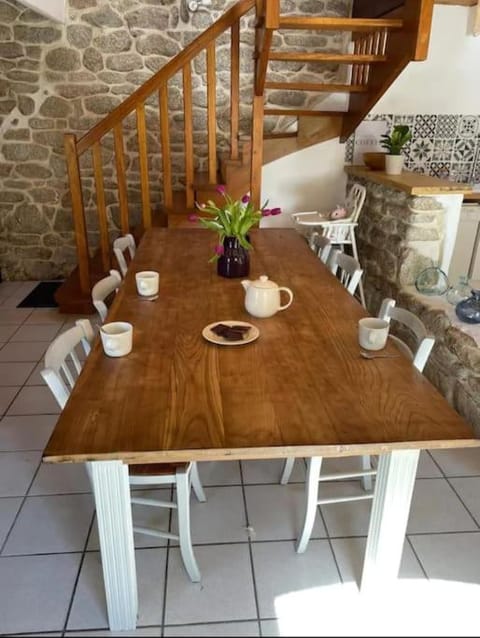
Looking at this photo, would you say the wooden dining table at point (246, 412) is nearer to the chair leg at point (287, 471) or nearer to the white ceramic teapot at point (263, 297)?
the white ceramic teapot at point (263, 297)

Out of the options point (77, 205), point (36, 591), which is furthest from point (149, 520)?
point (77, 205)

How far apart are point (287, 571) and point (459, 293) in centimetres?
198

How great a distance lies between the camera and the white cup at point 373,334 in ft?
5.38

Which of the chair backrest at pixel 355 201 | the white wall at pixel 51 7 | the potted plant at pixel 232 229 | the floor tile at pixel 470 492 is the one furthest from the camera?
the chair backrest at pixel 355 201

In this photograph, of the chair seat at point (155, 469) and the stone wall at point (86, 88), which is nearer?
the chair seat at point (155, 469)

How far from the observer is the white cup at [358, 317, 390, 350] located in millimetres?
1639

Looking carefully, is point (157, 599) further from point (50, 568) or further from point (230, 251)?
point (230, 251)

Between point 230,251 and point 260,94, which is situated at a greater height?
point 260,94

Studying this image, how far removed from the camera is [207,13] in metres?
4.32

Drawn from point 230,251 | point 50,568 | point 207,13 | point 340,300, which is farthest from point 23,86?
point 50,568

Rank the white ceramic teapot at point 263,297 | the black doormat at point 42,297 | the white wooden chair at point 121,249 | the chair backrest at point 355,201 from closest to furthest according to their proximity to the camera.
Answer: the white ceramic teapot at point 263,297
the white wooden chair at point 121,249
the chair backrest at point 355,201
the black doormat at point 42,297

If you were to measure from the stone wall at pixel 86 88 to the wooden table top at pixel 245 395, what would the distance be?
300 centimetres

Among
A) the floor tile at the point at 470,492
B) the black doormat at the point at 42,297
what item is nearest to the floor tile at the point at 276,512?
the floor tile at the point at 470,492

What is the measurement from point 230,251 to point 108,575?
1.42m
